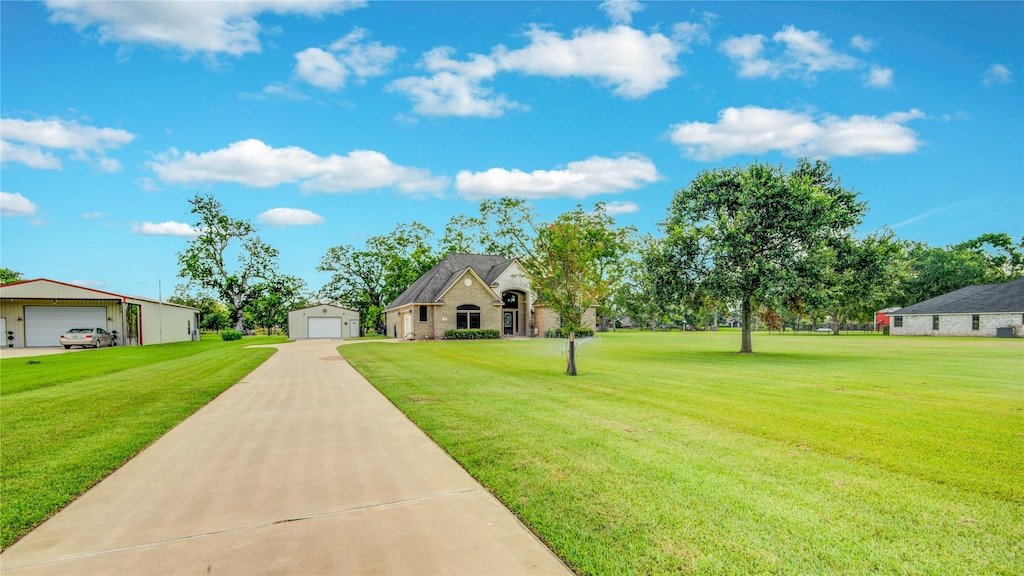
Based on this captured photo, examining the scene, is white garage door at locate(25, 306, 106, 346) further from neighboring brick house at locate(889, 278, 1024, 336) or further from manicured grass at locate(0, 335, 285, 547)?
neighboring brick house at locate(889, 278, 1024, 336)

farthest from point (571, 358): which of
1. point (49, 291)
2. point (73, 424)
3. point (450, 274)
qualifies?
point (49, 291)

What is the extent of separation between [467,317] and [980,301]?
46.2 meters

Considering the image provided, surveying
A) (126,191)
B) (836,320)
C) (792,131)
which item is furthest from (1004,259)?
(126,191)

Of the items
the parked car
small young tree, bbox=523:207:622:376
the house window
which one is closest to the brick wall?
the house window

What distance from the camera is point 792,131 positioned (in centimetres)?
2512

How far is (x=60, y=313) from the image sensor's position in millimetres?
31969

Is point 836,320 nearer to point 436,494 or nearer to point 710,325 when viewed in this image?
point 710,325

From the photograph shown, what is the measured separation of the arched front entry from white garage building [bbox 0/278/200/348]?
2648 cm

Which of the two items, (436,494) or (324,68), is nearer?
(436,494)

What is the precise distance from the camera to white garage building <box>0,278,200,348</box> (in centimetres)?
3039

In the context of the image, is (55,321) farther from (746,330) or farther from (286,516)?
(746,330)

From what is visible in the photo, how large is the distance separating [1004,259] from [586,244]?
76385 millimetres

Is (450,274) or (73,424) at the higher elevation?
(450,274)

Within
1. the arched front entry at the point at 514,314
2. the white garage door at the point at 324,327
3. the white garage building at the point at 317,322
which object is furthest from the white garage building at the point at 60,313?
the arched front entry at the point at 514,314
